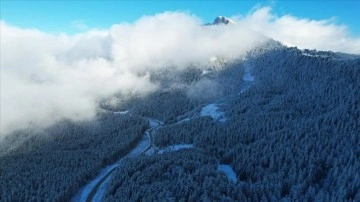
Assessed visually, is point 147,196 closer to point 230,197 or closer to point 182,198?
point 182,198

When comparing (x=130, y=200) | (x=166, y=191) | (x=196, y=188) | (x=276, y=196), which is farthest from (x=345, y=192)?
(x=130, y=200)

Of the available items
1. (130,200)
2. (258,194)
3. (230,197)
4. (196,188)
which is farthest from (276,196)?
(130,200)

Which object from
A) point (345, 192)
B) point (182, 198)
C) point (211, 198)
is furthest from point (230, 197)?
point (345, 192)

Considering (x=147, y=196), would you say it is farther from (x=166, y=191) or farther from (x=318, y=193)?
(x=318, y=193)

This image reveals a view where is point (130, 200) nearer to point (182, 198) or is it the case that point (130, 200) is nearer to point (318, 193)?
point (182, 198)

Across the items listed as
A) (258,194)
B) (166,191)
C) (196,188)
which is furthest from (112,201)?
(258,194)

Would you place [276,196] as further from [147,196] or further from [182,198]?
[147,196]
